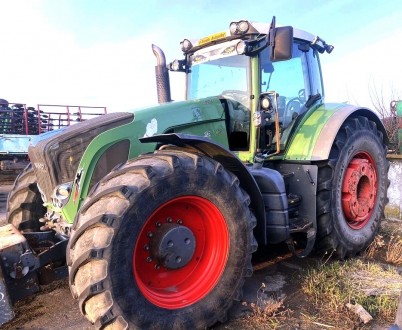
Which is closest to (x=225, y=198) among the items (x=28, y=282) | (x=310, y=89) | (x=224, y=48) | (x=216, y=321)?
(x=216, y=321)

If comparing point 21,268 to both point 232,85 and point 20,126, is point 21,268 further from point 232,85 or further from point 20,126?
point 20,126

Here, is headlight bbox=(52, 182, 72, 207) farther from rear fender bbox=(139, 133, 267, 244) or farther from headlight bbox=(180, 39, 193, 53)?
headlight bbox=(180, 39, 193, 53)

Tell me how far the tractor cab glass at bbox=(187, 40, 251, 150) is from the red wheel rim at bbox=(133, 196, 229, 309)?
1217 mm

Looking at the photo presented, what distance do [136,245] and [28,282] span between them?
2.54ft

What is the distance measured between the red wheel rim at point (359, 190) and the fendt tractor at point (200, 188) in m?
0.02

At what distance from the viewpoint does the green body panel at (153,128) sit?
283 cm

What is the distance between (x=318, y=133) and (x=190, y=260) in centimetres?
197

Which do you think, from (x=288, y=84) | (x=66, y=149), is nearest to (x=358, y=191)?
(x=288, y=84)

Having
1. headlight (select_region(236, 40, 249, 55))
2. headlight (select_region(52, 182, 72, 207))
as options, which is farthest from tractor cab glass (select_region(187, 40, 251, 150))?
headlight (select_region(52, 182, 72, 207))

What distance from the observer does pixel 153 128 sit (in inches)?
124

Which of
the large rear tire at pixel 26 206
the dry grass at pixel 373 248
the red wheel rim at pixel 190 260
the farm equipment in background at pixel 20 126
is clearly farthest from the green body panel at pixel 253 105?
the farm equipment in background at pixel 20 126

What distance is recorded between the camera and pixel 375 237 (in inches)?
174

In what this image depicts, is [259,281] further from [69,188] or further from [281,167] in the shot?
[69,188]

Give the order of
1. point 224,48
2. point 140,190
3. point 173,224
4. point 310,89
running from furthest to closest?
1. point 310,89
2. point 224,48
3. point 173,224
4. point 140,190
